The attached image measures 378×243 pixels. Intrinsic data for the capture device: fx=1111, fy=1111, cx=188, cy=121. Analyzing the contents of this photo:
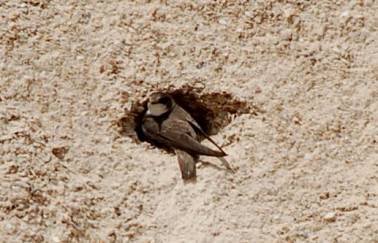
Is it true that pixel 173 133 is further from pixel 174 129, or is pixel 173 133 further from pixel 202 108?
pixel 202 108

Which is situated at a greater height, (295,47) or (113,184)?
(295,47)

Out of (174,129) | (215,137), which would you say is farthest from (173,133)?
(215,137)

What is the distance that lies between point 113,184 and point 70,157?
12cm

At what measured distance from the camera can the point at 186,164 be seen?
106 inches

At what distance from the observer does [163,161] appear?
2.72 meters

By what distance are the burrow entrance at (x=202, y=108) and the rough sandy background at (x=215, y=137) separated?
0.02 m

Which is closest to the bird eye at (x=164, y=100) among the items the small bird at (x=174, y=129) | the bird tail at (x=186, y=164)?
the small bird at (x=174, y=129)

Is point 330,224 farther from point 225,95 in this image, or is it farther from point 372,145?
point 225,95

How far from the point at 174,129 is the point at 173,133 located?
0.01 metres

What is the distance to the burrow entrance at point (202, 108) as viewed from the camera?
9.19ft

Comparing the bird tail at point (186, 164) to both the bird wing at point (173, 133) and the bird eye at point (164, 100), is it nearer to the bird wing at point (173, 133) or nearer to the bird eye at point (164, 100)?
the bird wing at point (173, 133)

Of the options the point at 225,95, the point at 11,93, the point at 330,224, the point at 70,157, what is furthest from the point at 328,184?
the point at 11,93

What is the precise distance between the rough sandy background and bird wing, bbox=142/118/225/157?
0.12ft

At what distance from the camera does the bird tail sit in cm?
268
